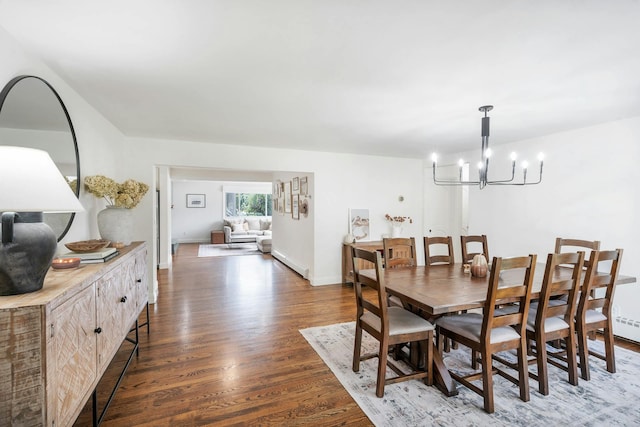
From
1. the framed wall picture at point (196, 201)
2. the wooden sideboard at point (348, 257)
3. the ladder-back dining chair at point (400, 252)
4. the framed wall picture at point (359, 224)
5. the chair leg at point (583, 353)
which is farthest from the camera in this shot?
the framed wall picture at point (196, 201)

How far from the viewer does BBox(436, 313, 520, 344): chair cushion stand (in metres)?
2.17

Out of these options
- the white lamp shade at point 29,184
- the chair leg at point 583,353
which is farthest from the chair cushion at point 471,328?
the white lamp shade at point 29,184

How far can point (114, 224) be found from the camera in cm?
265

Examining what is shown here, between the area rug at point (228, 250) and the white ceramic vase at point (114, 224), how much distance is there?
5913 millimetres

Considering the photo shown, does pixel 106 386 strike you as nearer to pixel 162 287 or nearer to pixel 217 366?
pixel 217 366

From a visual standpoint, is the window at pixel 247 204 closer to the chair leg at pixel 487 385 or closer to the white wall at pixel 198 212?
the white wall at pixel 198 212

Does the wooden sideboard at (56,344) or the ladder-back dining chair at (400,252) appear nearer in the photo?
the wooden sideboard at (56,344)

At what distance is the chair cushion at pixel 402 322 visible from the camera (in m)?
2.26

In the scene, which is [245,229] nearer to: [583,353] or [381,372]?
[381,372]

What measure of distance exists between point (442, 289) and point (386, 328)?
540 millimetres

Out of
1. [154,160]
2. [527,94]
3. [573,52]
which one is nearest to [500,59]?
[573,52]

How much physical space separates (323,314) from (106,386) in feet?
7.58

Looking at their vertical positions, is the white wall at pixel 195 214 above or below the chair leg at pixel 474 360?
above

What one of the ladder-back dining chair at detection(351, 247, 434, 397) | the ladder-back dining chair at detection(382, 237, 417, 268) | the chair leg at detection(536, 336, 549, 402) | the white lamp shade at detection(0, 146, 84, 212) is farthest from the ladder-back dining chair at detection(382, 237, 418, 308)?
the white lamp shade at detection(0, 146, 84, 212)
